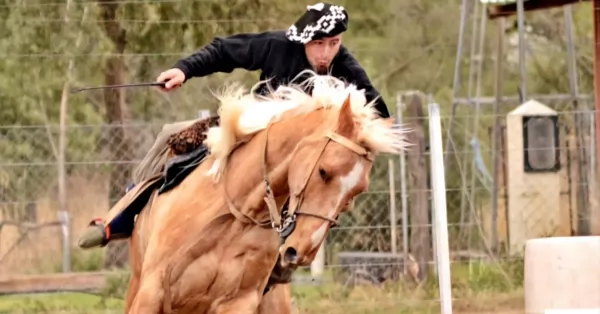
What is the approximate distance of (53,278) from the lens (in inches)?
428

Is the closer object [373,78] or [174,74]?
[174,74]

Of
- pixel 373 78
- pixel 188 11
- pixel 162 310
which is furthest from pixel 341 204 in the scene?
pixel 373 78

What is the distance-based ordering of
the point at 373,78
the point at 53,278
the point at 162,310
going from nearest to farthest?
the point at 162,310
the point at 53,278
the point at 373,78

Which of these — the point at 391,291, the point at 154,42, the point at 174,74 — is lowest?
the point at 391,291

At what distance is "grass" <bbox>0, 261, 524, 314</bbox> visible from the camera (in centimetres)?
1055

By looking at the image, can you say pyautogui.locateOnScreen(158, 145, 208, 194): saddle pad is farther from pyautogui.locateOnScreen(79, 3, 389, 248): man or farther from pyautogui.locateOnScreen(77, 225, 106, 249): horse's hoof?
pyautogui.locateOnScreen(77, 225, 106, 249): horse's hoof

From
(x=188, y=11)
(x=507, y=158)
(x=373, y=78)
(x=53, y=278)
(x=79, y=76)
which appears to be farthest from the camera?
(x=373, y=78)

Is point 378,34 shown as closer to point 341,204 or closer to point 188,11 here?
point 188,11

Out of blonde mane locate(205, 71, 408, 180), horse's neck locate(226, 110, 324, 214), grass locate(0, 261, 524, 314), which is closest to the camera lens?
blonde mane locate(205, 71, 408, 180)

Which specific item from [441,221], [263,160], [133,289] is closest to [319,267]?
[441,221]

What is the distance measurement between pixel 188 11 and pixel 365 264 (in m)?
4.13

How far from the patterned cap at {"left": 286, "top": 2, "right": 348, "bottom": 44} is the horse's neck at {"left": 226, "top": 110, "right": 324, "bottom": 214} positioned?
1.99 ft

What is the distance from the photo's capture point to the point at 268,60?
263 inches

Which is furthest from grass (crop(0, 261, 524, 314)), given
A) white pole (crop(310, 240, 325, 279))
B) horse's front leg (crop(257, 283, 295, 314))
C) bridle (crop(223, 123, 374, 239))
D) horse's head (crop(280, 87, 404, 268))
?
horse's head (crop(280, 87, 404, 268))
